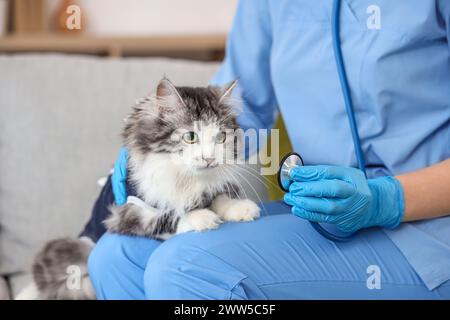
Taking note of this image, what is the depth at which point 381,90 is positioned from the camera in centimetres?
113

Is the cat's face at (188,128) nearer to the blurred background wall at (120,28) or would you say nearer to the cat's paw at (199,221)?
the cat's paw at (199,221)

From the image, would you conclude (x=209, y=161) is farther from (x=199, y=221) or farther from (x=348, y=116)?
(x=348, y=116)

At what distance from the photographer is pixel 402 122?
1.16 m

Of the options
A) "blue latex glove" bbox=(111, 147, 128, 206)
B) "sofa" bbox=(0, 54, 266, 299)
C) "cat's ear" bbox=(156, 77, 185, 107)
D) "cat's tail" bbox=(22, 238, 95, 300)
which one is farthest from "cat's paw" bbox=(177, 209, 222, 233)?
"sofa" bbox=(0, 54, 266, 299)

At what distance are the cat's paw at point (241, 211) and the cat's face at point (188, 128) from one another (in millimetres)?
121

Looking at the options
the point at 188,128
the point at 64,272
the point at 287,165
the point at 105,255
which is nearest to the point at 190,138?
the point at 188,128

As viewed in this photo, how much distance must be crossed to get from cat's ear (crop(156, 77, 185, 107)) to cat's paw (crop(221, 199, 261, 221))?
0.25 metres

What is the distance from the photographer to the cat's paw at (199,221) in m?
1.07

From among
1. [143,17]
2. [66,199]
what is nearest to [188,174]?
[66,199]

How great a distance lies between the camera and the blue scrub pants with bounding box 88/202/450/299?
977 mm

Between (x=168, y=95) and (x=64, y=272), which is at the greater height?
(x=168, y=95)

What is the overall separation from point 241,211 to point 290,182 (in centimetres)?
17

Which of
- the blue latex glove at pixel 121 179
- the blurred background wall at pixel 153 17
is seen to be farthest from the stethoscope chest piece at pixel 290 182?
the blurred background wall at pixel 153 17
